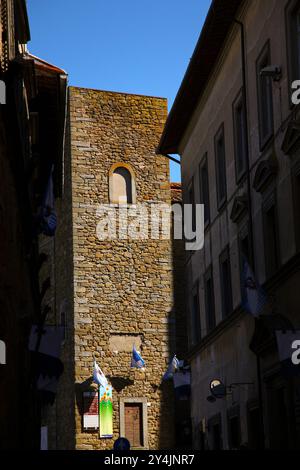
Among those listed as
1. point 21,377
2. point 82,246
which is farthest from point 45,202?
point 82,246

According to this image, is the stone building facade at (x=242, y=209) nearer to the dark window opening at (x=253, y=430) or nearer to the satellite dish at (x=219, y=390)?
the dark window opening at (x=253, y=430)

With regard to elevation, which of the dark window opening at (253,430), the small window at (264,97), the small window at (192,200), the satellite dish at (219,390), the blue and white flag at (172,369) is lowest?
the dark window opening at (253,430)

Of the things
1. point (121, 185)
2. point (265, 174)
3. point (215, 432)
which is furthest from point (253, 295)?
point (121, 185)

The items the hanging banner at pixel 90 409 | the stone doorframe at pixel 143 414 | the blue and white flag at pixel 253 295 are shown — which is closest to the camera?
the blue and white flag at pixel 253 295

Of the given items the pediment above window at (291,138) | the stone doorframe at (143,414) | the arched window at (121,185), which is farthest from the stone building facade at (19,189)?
the arched window at (121,185)

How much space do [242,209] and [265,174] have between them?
8.14 feet

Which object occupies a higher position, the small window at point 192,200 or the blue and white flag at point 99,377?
the small window at point 192,200

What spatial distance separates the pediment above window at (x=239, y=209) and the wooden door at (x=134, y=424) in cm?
1798

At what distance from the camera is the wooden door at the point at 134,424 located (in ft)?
135

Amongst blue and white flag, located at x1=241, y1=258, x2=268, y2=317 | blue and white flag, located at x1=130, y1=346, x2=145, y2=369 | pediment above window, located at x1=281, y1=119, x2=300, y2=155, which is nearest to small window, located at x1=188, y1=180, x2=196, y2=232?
blue and white flag, located at x1=241, y1=258, x2=268, y2=317

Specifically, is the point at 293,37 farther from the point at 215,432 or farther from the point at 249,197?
the point at 215,432

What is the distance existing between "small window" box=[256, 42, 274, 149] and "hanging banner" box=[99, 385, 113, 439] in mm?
20090

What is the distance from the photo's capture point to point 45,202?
21297 mm

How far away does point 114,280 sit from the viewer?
42406 mm
